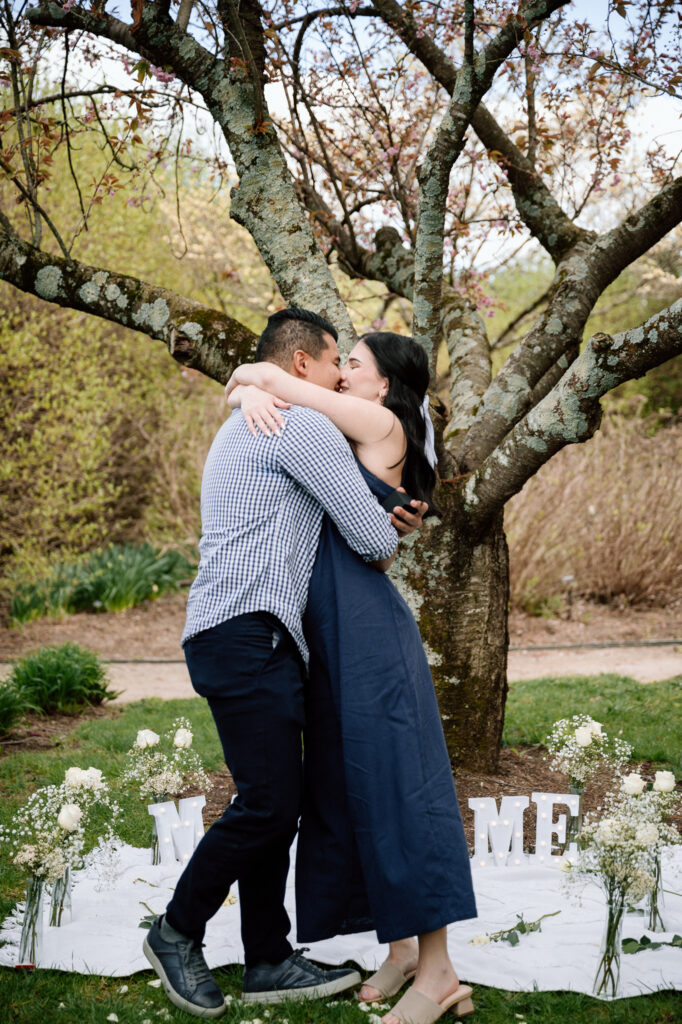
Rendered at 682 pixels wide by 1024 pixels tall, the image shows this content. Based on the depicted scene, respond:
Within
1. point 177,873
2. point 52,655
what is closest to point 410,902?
point 177,873

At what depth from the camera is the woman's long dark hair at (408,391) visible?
9.07 feet

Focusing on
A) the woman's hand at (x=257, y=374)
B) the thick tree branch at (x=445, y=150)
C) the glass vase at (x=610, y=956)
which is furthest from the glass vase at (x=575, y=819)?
the woman's hand at (x=257, y=374)

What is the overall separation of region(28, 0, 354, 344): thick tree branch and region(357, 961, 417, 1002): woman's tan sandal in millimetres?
2475

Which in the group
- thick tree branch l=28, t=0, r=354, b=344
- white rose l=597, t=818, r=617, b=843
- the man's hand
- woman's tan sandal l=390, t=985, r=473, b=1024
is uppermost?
thick tree branch l=28, t=0, r=354, b=344

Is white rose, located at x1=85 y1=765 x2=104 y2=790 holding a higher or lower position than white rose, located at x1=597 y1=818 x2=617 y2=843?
lower

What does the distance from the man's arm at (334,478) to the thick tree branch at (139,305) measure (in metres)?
1.69

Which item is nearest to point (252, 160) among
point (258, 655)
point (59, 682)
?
point (258, 655)

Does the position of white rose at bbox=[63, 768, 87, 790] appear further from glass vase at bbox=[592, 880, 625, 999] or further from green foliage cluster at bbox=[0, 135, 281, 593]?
green foliage cluster at bbox=[0, 135, 281, 593]

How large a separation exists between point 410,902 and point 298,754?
18.8 inches

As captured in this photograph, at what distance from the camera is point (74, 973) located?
2.78 metres

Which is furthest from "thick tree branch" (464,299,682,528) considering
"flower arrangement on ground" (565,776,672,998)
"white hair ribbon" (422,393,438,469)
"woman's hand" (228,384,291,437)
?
"flower arrangement on ground" (565,776,672,998)

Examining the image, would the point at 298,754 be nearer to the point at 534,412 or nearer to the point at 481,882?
the point at 481,882

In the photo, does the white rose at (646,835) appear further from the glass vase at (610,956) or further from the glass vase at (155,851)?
the glass vase at (155,851)

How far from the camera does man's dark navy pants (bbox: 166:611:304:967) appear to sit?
2.37 metres
